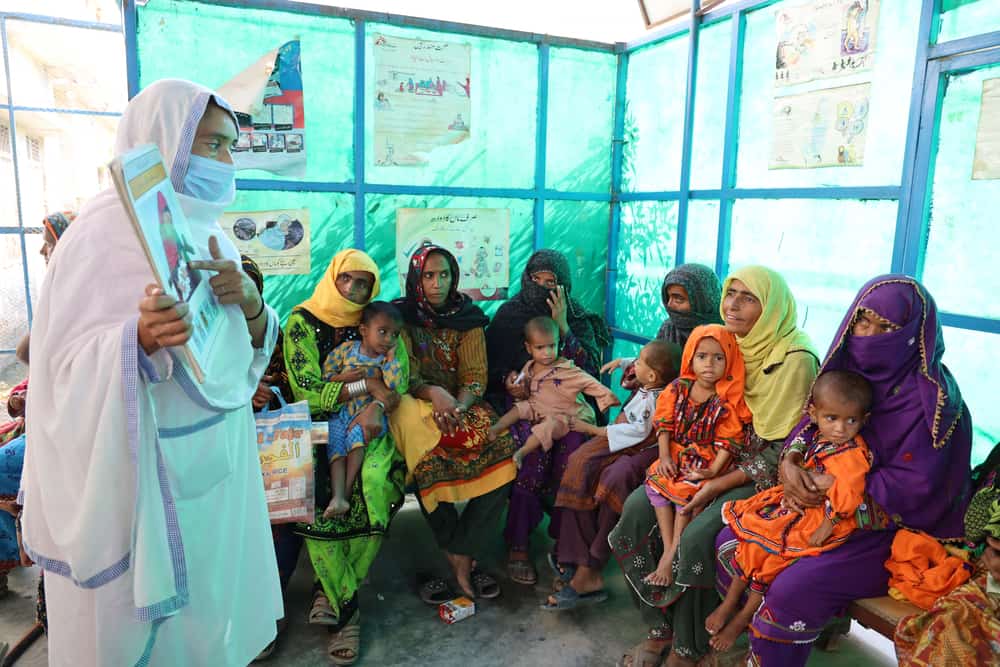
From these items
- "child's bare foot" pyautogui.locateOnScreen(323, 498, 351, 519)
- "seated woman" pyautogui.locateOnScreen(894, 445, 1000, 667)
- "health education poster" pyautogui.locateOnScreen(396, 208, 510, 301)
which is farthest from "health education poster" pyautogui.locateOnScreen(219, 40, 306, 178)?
"seated woman" pyautogui.locateOnScreen(894, 445, 1000, 667)

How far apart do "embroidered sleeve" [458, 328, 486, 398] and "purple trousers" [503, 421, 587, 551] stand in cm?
38

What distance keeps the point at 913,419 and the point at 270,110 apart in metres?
3.56

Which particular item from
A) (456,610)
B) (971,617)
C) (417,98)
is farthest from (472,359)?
(971,617)

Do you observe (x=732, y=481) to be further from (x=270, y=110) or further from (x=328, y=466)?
(x=270, y=110)

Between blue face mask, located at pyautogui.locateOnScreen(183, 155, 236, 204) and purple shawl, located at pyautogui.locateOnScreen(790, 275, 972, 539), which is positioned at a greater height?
blue face mask, located at pyautogui.locateOnScreen(183, 155, 236, 204)

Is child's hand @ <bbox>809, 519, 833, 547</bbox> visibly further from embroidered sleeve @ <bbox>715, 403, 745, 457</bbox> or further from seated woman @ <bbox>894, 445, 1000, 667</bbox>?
embroidered sleeve @ <bbox>715, 403, 745, 457</bbox>

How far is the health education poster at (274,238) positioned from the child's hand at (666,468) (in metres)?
2.45

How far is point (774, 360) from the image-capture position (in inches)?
113

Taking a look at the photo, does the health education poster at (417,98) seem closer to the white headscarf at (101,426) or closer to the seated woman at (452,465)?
the seated woman at (452,465)

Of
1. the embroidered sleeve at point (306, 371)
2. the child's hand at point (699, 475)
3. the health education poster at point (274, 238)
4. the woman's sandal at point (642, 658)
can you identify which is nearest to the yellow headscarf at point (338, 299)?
the embroidered sleeve at point (306, 371)

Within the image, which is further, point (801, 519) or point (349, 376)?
point (349, 376)

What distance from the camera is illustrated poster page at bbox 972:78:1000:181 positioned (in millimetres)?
2516

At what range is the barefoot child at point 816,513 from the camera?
2.36 m

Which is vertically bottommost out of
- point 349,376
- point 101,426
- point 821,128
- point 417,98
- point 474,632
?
point 474,632
